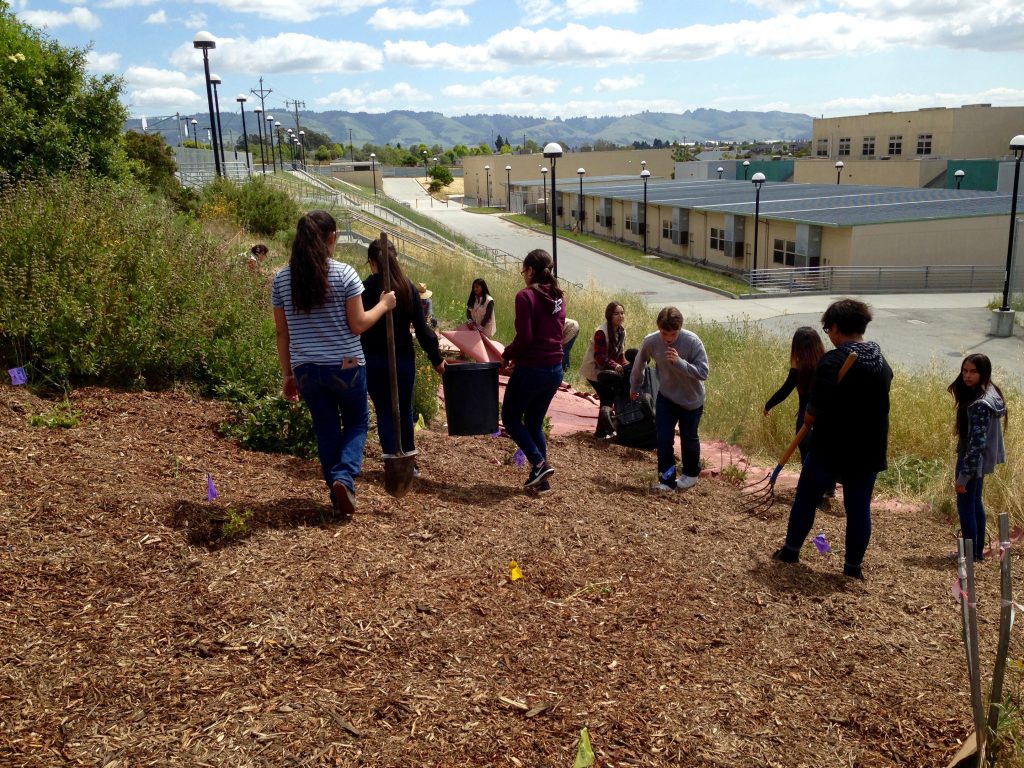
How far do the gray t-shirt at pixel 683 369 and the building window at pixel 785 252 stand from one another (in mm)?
31799

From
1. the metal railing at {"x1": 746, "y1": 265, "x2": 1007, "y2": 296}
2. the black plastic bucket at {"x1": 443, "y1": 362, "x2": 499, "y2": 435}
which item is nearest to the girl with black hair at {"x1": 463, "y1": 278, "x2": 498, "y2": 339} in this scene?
the black plastic bucket at {"x1": 443, "y1": 362, "x2": 499, "y2": 435}

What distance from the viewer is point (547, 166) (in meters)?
83.8

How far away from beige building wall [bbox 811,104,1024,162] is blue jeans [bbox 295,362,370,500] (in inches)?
2838

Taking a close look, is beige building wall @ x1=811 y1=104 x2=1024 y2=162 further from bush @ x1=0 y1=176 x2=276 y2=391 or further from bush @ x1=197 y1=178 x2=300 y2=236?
bush @ x1=0 y1=176 x2=276 y2=391

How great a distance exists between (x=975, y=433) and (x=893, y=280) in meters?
30.9

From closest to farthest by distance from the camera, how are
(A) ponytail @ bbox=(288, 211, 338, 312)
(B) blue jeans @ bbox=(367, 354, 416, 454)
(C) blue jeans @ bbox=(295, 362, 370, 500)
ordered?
(A) ponytail @ bbox=(288, 211, 338, 312)
(C) blue jeans @ bbox=(295, 362, 370, 500)
(B) blue jeans @ bbox=(367, 354, 416, 454)

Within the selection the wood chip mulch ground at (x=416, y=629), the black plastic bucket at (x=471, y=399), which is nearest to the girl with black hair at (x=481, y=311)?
the black plastic bucket at (x=471, y=399)

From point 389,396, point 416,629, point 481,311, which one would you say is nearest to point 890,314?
point 481,311

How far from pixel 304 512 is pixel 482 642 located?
1432 millimetres

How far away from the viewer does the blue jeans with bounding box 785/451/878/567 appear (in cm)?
462

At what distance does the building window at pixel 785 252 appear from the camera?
3591 cm

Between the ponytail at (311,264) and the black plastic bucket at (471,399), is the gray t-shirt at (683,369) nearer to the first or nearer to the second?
the black plastic bucket at (471,399)

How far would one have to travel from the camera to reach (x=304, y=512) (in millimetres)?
4555

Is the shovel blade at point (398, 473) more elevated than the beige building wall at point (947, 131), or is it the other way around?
the beige building wall at point (947, 131)
